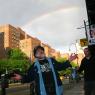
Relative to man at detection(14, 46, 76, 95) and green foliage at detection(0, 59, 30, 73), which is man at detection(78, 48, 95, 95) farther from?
green foliage at detection(0, 59, 30, 73)

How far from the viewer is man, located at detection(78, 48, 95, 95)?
10156mm

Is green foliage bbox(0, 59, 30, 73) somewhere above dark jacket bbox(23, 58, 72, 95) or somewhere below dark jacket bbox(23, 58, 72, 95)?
above

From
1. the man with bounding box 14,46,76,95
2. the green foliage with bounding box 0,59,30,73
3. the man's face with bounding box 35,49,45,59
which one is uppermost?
the green foliage with bounding box 0,59,30,73

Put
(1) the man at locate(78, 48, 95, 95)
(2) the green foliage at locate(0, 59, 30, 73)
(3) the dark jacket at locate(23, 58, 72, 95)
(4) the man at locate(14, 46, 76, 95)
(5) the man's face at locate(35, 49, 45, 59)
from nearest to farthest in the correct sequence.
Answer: (4) the man at locate(14, 46, 76, 95) → (3) the dark jacket at locate(23, 58, 72, 95) → (5) the man's face at locate(35, 49, 45, 59) → (1) the man at locate(78, 48, 95, 95) → (2) the green foliage at locate(0, 59, 30, 73)

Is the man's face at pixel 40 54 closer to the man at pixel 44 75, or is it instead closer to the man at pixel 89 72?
the man at pixel 44 75

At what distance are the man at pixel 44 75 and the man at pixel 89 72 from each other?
2.28 metres

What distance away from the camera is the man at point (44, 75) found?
748cm

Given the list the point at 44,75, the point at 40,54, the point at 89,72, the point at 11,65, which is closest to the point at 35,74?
the point at 44,75

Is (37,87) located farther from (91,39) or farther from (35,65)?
(91,39)

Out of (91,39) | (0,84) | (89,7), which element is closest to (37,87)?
(0,84)

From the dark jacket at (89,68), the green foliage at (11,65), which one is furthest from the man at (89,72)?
the green foliage at (11,65)

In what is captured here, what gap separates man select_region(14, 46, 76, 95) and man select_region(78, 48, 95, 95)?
7.48 feet

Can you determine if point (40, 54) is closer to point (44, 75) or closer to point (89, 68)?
point (44, 75)

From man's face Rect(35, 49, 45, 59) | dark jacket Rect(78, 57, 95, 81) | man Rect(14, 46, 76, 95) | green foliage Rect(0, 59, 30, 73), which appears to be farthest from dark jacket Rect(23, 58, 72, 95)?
green foliage Rect(0, 59, 30, 73)
